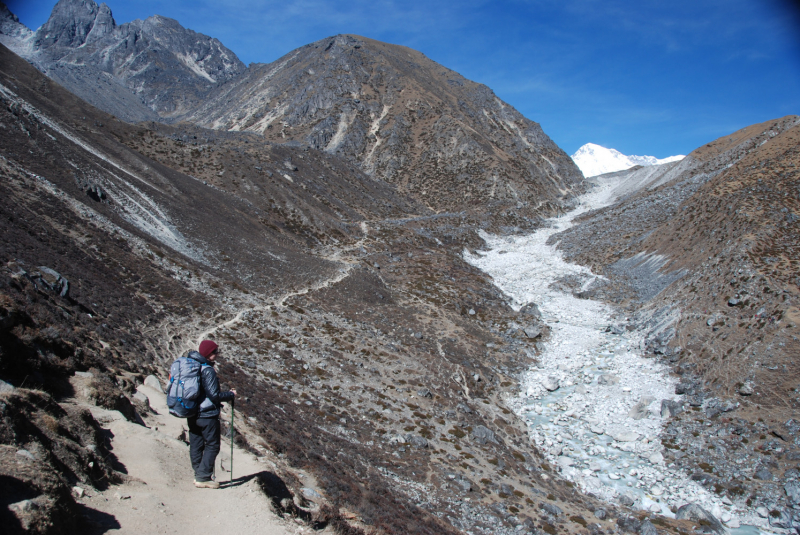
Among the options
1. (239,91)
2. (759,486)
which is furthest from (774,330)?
(239,91)

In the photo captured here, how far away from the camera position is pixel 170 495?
7.75 meters

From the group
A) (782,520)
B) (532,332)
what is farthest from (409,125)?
(782,520)

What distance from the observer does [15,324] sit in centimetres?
1104

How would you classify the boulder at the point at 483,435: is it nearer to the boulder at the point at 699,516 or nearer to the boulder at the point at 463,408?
the boulder at the point at 463,408

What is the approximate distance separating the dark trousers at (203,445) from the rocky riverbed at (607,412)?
17.3 meters

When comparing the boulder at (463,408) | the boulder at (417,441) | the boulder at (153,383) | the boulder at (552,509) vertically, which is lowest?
the boulder at (417,441)

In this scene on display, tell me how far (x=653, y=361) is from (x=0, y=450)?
33.0 metres

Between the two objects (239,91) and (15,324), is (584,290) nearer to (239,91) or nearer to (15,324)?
(15,324)

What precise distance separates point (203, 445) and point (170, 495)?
3.29ft

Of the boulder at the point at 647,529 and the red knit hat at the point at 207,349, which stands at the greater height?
the red knit hat at the point at 207,349

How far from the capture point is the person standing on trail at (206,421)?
793 cm

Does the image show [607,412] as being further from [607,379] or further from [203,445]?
[203,445]

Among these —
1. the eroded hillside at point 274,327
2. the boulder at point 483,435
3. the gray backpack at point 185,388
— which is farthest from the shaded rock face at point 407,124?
the gray backpack at point 185,388

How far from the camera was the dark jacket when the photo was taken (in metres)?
7.90
